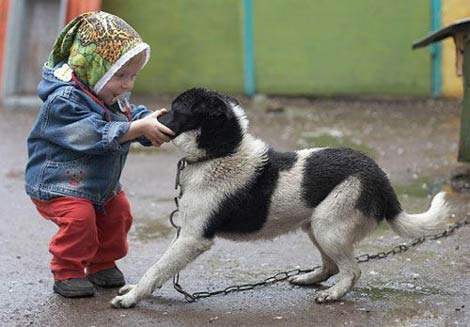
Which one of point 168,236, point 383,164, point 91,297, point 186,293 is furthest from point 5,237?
point 383,164

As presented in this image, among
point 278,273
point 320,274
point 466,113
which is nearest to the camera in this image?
point 320,274

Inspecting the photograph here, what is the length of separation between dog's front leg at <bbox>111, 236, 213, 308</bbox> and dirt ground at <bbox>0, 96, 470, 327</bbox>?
0.08 meters

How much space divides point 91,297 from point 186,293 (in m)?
0.47

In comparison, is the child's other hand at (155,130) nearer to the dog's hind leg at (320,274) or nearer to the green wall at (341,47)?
the dog's hind leg at (320,274)

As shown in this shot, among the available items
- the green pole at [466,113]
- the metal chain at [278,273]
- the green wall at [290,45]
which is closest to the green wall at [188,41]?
the green wall at [290,45]

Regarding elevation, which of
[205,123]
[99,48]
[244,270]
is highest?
[99,48]

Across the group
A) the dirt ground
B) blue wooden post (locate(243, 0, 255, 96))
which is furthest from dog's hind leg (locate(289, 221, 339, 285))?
blue wooden post (locate(243, 0, 255, 96))

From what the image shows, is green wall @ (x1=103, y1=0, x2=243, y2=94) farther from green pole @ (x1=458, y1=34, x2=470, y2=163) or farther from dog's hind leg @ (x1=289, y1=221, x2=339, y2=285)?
dog's hind leg @ (x1=289, y1=221, x2=339, y2=285)

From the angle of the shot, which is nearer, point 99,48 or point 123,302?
point 123,302

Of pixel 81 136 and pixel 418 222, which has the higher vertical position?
pixel 81 136

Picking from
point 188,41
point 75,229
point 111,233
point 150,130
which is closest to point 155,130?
point 150,130

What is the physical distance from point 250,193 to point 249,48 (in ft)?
21.4

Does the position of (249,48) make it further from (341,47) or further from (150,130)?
(150,130)

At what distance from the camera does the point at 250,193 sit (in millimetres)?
4273
